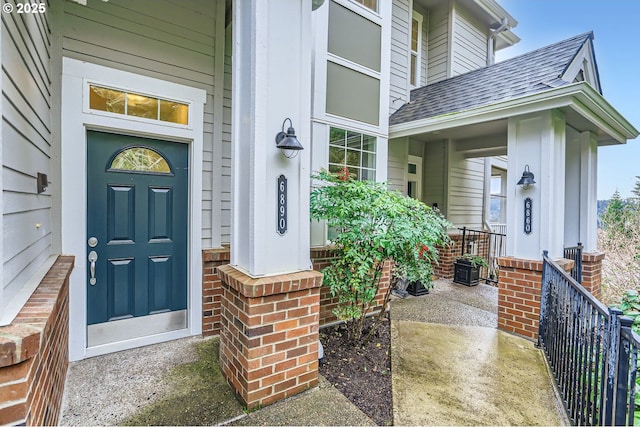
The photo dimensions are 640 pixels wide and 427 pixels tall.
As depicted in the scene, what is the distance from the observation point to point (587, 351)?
208cm

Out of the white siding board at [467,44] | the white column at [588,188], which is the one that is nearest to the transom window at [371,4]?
the white siding board at [467,44]

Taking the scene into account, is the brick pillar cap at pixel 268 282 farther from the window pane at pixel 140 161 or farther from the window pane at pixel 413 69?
the window pane at pixel 413 69

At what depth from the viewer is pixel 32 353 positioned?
4.10 feet

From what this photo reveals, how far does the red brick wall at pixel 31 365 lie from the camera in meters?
1.18

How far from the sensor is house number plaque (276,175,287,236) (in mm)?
2361

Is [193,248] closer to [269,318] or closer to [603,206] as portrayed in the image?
[269,318]

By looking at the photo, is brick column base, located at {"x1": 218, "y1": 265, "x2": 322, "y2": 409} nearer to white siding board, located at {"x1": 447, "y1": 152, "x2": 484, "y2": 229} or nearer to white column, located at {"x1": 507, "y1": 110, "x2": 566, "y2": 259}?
white column, located at {"x1": 507, "y1": 110, "x2": 566, "y2": 259}

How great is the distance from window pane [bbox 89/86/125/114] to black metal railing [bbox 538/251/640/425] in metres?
4.06

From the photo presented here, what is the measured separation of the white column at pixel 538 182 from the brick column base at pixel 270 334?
2.88 meters

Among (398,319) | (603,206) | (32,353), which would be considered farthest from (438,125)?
(603,206)

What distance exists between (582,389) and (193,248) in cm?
352

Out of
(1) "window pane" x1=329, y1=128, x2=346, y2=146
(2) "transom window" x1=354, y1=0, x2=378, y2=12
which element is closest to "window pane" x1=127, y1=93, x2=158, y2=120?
(1) "window pane" x1=329, y1=128, x2=346, y2=146

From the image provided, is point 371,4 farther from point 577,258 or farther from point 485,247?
point 485,247

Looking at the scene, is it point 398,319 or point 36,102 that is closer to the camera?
point 36,102
